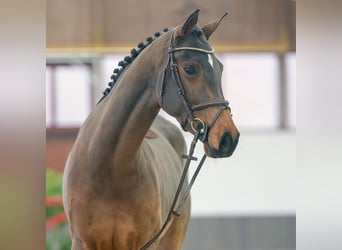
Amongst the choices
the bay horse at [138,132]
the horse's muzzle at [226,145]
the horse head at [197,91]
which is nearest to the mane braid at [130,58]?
the bay horse at [138,132]

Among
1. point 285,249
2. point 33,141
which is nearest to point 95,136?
point 33,141

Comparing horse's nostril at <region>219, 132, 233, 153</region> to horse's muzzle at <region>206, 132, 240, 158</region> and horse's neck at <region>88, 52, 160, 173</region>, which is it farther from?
horse's neck at <region>88, 52, 160, 173</region>

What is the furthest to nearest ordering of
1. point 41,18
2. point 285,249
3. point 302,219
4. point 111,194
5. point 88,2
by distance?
1. point 285,249
2. point 88,2
3. point 111,194
4. point 302,219
5. point 41,18

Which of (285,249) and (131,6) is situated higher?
Result: (131,6)

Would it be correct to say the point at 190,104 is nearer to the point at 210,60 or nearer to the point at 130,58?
the point at 210,60

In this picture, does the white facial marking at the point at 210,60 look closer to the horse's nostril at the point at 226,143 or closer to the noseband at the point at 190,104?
the noseband at the point at 190,104

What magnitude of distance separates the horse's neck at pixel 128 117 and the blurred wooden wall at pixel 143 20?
355 millimetres

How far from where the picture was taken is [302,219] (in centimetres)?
79

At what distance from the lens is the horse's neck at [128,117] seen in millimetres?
972

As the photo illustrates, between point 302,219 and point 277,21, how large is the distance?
0.63 meters

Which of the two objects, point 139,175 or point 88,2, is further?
A: point 88,2

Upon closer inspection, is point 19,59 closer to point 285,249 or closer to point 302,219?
point 302,219

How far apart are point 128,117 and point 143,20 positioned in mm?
421

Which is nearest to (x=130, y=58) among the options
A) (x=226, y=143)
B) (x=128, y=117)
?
(x=128, y=117)
